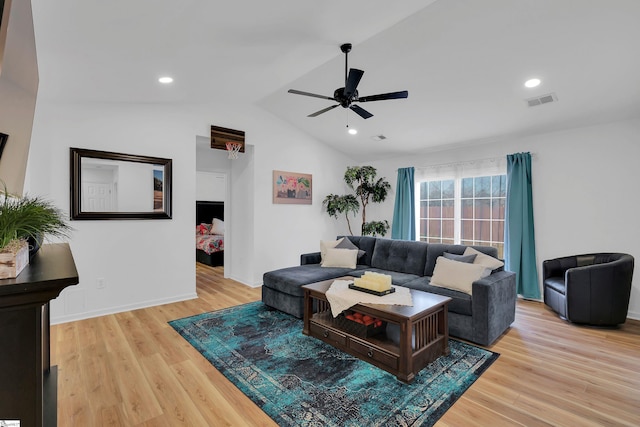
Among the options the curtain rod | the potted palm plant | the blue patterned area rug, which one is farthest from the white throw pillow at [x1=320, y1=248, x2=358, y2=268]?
the potted palm plant

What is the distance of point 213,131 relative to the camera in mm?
4605

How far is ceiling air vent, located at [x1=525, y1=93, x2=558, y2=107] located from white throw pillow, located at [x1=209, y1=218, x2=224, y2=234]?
6.51m

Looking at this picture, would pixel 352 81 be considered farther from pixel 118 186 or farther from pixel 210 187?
pixel 210 187

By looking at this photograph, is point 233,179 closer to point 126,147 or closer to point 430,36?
point 126,147

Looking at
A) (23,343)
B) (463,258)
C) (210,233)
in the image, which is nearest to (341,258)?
(463,258)

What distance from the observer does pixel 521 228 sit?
4.48 metres

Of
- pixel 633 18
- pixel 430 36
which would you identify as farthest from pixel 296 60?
pixel 633 18

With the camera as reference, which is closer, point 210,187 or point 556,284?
point 556,284

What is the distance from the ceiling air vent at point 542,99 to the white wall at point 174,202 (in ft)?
11.4

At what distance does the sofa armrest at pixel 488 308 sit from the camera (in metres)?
2.86

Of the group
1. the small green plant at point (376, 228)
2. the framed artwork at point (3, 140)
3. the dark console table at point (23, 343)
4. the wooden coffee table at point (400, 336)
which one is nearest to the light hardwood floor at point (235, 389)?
the wooden coffee table at point (400, 336)

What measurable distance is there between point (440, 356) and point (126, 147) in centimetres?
424

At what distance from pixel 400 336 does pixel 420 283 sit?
4.10 feet

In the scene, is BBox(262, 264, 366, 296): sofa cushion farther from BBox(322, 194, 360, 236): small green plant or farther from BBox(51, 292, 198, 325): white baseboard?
BBox(322, 194, 360, 236): small green plant
